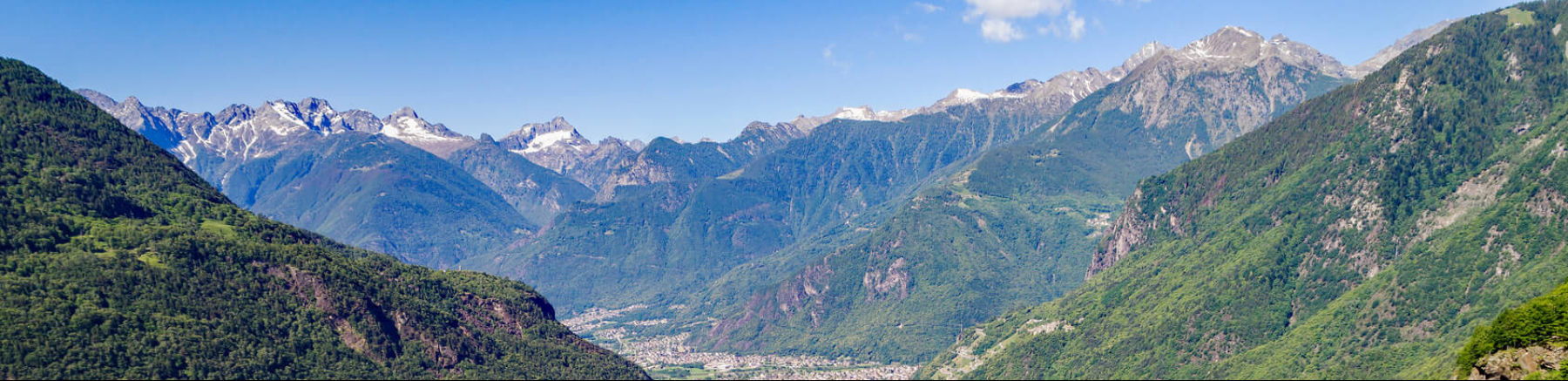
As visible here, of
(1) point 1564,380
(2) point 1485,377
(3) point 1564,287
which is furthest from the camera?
(3) point 1564,287

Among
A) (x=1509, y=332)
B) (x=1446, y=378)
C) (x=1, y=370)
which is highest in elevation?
(x=1, y=370)

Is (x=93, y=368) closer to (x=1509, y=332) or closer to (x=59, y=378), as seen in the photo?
(x=59, y=378)

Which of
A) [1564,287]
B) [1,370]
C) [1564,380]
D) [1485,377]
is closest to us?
[1564,380]

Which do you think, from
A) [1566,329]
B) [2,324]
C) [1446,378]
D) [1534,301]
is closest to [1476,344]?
[1534,301]

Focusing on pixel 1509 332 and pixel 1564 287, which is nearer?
pixel 1509 332

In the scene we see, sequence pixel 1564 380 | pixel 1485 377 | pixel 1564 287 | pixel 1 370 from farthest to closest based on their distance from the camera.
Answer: pixel 1 370 → pixel 1564 287 → pixel 1485 377 → pixel 1564 380

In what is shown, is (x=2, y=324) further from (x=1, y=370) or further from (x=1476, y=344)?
(x=1476, y=344)

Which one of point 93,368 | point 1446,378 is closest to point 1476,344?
point 1446,378

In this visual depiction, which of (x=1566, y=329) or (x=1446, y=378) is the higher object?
(x=1566, y=329)

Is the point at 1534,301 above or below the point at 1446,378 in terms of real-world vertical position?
above
